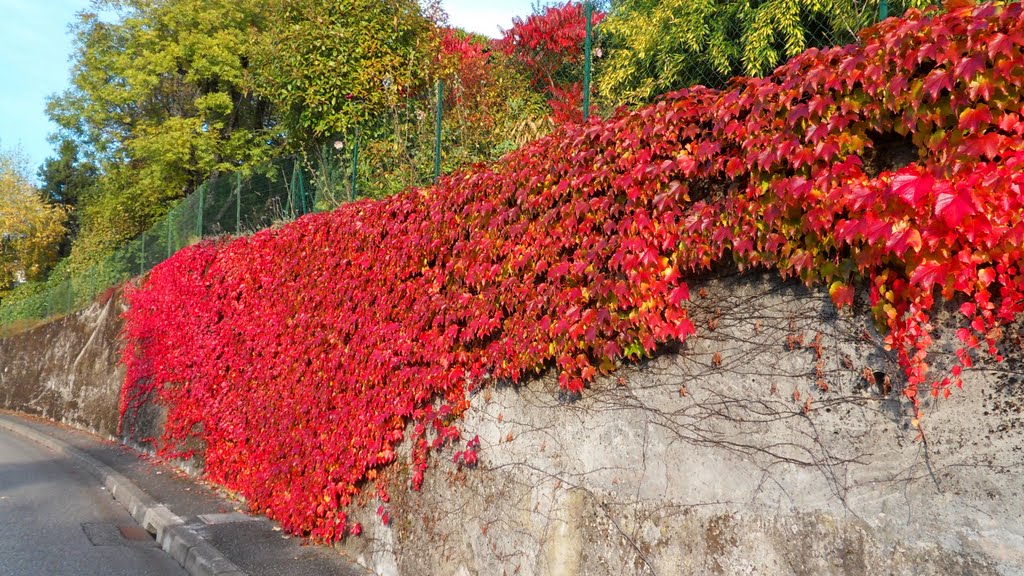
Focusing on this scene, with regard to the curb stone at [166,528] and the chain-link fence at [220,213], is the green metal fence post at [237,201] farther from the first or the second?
the curb stone at [166,528]

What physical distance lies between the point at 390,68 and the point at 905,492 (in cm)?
987

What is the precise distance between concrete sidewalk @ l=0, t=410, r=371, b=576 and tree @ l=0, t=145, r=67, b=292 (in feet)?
93.1

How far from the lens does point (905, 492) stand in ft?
9.06

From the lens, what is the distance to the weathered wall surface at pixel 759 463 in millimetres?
2607

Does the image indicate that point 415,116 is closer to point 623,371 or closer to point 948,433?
point 623,371

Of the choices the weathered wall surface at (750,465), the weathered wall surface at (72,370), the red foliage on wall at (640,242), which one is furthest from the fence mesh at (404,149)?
the weathered wall surface at (72,370)

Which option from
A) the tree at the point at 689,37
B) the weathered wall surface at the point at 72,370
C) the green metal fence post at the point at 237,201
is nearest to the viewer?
the tree at the point at 689,37

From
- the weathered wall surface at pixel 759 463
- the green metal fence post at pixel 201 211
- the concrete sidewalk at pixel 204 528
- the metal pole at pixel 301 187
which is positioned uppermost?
the green metal fence post at pixel 201 211

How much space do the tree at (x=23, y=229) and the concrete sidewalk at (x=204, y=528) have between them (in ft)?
93.1

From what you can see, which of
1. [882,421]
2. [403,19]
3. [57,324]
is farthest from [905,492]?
[57,324]

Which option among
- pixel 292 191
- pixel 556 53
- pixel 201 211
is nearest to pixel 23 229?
pixel 201 211

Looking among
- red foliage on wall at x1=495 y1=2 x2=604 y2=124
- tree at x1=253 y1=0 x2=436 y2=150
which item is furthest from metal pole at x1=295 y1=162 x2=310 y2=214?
red foliage on wall at x1=495 y1=2 x2=604 y2=124

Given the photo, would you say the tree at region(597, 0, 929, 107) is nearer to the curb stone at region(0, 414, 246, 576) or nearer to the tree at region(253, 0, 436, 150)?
the tree at region(253, 0, 436, 150)

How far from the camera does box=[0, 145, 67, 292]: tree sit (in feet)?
114
